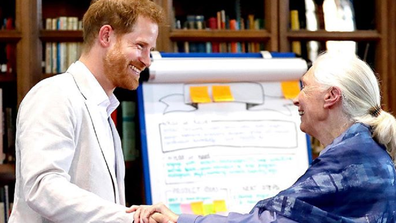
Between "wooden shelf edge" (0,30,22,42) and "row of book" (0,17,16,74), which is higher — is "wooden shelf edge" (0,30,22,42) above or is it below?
above

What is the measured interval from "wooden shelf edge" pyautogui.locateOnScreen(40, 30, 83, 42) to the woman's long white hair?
64.2 inches

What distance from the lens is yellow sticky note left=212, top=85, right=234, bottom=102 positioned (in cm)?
288

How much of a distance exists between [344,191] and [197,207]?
126cm

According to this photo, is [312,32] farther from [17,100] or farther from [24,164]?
[24,164]

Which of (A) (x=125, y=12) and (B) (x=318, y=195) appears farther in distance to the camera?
(A) (x=125, y=12)

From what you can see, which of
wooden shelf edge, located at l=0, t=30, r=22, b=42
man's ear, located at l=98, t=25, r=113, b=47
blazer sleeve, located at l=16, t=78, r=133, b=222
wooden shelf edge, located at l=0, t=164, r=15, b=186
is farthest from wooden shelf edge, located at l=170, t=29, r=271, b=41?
blazer sleeve, located at l=16, t=78, r=133, b=222

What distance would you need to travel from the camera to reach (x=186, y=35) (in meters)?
3.12

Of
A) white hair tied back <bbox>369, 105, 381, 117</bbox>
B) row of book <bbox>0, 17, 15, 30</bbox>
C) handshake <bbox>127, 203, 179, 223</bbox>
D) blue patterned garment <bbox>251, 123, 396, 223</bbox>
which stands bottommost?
handshake <bbox>127, 203, 179, 223</bbox>

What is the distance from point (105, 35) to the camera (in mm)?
1958

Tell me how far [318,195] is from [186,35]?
67.2 inches

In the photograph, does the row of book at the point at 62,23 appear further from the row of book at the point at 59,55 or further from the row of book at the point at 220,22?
the row of book at the point at 220,22

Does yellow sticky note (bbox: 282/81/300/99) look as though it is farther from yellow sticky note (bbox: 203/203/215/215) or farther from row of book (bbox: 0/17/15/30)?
row of book (bbox: 0/17/15/30)

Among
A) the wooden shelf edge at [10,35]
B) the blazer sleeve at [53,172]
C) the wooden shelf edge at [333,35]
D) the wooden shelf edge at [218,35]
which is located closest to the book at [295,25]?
the wooden shelf edge at [333,35]

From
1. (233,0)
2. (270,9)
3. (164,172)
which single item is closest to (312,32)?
(270,9)
